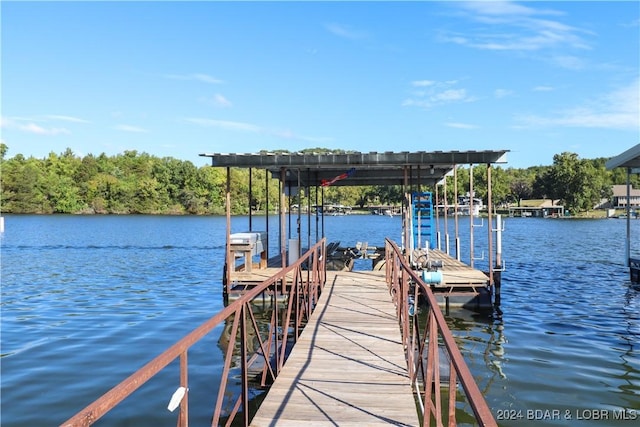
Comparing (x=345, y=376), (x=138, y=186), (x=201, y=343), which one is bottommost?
(x=201, y=343)

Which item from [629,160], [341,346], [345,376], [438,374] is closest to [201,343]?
[341,346]

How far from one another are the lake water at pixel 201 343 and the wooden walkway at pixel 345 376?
1.79m

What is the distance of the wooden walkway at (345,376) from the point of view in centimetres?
452

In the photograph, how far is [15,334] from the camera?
442 inches

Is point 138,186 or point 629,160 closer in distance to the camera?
point 629,160

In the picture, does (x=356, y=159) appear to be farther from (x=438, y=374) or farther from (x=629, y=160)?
(x=629, y=160)

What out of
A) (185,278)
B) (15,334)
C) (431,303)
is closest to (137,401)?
(431,303)

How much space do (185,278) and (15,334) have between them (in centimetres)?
883

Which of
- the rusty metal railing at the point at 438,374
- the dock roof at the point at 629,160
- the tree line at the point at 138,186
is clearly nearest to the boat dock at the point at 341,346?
the rusty metal railing at the point at 438,374

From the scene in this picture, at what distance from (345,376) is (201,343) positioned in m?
5.52

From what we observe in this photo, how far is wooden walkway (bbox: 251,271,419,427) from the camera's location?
4516 millimetres

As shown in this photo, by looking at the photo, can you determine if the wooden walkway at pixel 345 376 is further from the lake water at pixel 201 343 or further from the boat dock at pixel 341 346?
the lake water at pixel 201 343

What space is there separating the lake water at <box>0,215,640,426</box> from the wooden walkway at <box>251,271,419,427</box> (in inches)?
70.3

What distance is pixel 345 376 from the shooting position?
221 inches
